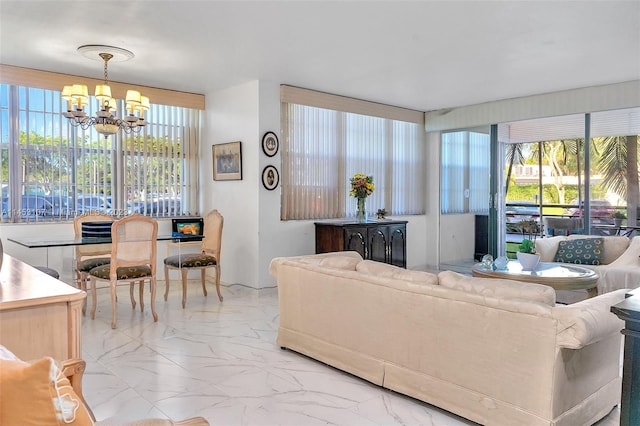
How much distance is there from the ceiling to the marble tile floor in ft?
8.38

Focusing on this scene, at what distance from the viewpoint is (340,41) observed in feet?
14.6

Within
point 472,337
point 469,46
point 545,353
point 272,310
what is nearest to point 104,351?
point 272,310

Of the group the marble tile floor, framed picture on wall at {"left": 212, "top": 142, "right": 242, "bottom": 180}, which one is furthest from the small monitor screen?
the marble tile floor

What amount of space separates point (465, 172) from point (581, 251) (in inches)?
104

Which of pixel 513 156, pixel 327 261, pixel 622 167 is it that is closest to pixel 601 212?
pixel 622 167

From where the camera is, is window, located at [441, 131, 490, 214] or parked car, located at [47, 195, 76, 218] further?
window, located at [441, 131, 490, 214]

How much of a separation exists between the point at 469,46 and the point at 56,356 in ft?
13.6

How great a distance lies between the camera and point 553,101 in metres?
6.44

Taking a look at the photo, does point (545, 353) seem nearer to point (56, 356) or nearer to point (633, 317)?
point (633, 317)

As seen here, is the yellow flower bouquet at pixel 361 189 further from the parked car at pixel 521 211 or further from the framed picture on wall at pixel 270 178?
the parked car at pixel 521 211

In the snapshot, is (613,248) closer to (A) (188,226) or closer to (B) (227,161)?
(B) (227,161)

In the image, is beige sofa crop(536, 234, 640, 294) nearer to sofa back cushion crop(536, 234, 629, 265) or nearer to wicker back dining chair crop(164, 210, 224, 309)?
sofa back cushion crop(536, 234, 629, 265)

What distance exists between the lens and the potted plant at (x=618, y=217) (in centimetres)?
620

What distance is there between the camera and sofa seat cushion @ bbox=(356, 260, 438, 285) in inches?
110
